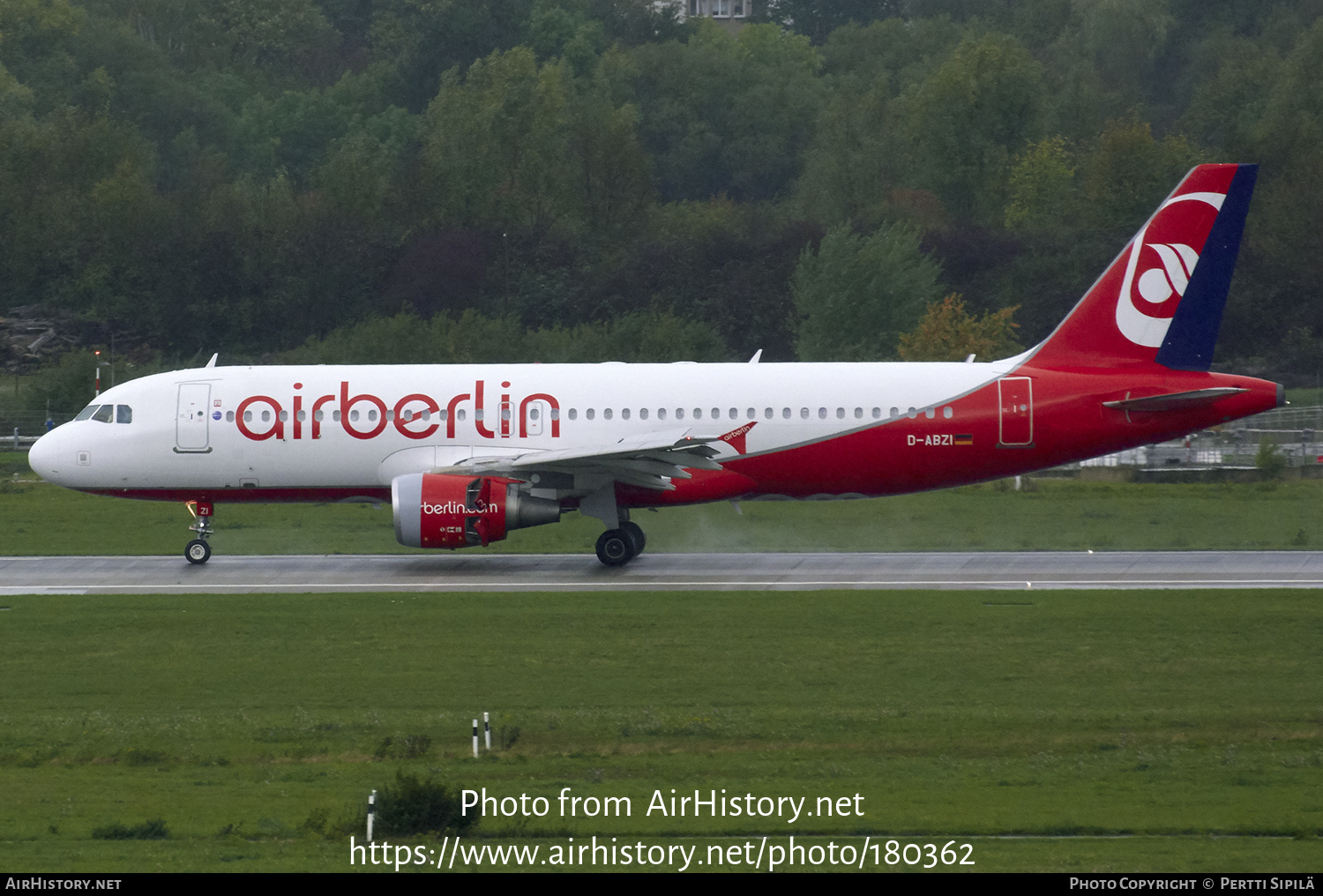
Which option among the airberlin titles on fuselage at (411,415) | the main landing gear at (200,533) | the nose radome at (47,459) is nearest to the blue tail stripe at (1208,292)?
the airberlin titles on fuselage at (411,415)

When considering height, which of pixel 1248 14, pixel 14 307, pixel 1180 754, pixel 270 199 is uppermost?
pixel 1248 14

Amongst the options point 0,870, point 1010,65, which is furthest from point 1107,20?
point 0,870

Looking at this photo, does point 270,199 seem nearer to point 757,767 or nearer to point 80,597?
point 80,597

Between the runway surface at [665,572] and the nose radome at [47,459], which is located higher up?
the nose radome at [47,459]

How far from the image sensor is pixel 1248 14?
113 m

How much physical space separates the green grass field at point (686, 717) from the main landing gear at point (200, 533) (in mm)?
4919

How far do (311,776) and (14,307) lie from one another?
6253cm

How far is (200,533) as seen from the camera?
35.2 m

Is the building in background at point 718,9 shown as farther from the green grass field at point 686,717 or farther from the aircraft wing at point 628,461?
the green grass field at point 686,717

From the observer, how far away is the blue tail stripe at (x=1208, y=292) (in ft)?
109

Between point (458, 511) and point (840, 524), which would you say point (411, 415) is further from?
point (840, 524)

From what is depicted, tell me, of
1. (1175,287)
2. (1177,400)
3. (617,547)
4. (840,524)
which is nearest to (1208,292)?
(1175,287)

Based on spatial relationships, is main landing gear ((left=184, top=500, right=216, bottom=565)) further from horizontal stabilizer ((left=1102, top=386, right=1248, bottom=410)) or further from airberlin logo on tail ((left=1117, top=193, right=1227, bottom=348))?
airberlin logo on tail ((left=1117, top=193, right=1227, bottom=348))

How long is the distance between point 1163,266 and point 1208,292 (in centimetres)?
105
